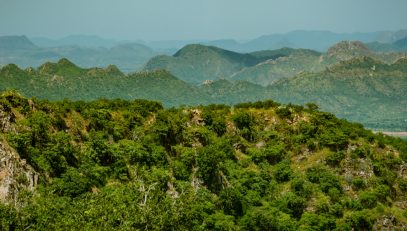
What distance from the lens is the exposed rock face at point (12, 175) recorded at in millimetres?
41375

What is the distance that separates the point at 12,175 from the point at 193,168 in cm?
2505

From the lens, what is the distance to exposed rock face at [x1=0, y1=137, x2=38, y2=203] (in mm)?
A: 41375

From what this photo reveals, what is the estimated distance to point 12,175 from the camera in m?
43.3

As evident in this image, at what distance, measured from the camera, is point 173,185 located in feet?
186

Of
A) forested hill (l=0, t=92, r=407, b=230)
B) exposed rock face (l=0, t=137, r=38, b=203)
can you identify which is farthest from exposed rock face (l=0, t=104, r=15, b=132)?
exposed rock face (l=0, t=137, r=38, b=203)

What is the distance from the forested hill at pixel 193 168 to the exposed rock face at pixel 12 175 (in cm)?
13

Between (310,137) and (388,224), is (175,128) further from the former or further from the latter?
(388,224)

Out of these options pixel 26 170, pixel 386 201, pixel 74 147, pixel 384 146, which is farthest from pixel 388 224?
pixel 26 170

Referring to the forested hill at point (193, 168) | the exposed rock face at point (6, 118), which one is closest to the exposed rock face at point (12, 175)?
the forested hill at point (193, 168)

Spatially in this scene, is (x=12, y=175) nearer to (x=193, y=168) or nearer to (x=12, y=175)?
(x=12, y=175)

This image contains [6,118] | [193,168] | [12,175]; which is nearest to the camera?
[12,175]

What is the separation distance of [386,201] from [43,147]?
4890cm

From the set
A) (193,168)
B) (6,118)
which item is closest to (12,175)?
(6,118)

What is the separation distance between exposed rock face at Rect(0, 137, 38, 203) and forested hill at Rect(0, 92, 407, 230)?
0.13m
